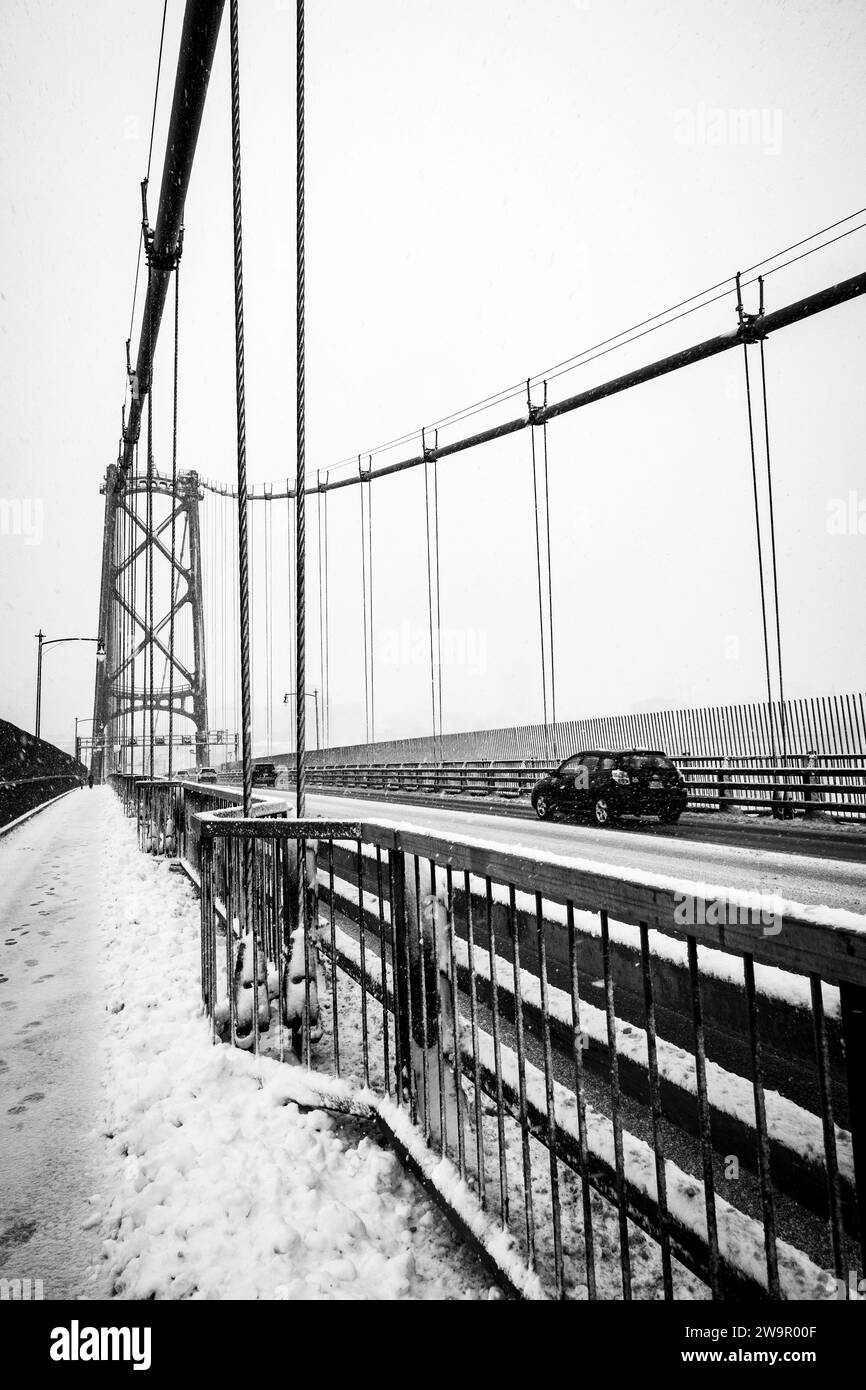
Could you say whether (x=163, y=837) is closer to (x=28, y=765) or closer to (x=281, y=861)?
(x=281, y=861)

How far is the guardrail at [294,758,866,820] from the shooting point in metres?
11.4

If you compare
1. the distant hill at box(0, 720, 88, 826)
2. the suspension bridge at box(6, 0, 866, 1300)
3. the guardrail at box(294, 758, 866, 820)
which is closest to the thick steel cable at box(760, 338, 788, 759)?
the guardrail at box(294, 758, 866, 820)

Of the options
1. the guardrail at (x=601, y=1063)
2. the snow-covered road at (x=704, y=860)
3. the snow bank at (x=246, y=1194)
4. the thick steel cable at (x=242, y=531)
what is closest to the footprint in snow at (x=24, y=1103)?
the snow bank at (x=246, y=1194)

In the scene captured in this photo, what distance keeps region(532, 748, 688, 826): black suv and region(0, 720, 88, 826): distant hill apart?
535 inches

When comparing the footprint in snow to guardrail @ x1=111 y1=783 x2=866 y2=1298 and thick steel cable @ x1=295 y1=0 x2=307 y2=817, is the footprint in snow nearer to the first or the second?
guardrail @ x1=111 y1=783 x2=866 y2=1298

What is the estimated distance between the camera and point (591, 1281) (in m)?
1.67

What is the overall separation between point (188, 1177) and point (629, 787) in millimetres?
10260

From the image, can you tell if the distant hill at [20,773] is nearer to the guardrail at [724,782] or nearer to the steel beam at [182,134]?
the steel beam at [182,134]

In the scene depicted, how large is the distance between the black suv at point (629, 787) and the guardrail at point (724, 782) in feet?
3.84

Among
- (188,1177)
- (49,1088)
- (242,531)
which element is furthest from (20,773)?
(188,1177)

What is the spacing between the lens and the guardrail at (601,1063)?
4.37 ft
